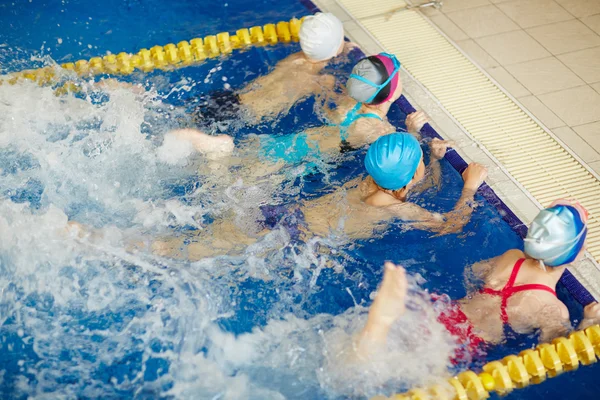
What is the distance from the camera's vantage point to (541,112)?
4.44 m

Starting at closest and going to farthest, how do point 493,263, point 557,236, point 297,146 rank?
point 557,236 → point 493,263 → point 297,146

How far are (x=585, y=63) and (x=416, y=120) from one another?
162 centimetres

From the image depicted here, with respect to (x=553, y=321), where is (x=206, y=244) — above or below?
above

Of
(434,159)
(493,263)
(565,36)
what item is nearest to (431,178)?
(434,159)

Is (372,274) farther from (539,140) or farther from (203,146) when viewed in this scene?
(539,140)

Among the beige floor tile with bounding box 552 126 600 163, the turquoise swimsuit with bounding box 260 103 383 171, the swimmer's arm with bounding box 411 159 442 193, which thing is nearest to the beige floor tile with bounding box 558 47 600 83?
the beige floor tile with bounding box 552 126 600 163

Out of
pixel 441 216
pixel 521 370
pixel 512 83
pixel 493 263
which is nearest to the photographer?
pixel 521 370

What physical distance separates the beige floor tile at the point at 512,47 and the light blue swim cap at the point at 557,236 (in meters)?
2.43

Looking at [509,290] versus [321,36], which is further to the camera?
[321,36]

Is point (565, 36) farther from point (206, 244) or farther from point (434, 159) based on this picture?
point (206, 244)

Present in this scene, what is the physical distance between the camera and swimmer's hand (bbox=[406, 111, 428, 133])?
13.6 feet

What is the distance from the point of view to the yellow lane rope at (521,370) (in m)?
2.78

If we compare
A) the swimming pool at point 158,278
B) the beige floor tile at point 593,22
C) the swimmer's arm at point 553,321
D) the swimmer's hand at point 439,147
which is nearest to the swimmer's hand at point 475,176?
the swimming pool at point 158,278

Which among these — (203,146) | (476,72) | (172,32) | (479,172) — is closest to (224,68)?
(172,32)
